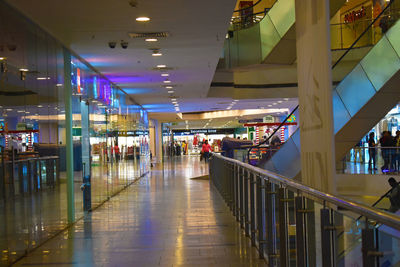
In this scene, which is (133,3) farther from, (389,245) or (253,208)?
(389,245)

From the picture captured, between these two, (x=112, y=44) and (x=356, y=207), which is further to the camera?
(x=112, y=44)

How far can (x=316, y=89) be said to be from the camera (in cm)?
757

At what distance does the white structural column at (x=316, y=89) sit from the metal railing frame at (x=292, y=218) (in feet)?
3.82

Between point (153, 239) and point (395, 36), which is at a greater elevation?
point (395, 36)

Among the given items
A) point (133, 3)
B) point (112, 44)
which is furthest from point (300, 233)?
point (112, 44)

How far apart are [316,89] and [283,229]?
3586mm

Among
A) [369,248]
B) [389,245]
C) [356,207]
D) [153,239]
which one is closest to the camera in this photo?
[389,245]

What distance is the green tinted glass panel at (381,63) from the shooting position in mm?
11062

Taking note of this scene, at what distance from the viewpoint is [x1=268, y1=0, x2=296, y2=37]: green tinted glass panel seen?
1543 centimetres

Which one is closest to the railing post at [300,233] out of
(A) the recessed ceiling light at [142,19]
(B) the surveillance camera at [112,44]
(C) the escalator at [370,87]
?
(A) the recessed ceiling light at [142,19]

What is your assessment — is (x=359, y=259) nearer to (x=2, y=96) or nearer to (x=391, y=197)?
(x=2, y=96)

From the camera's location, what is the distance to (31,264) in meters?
5.90

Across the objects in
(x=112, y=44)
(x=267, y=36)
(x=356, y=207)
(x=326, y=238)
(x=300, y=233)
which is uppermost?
(x=267, y=36)

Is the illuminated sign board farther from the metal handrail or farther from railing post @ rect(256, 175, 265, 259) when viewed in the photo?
the metal handrail
